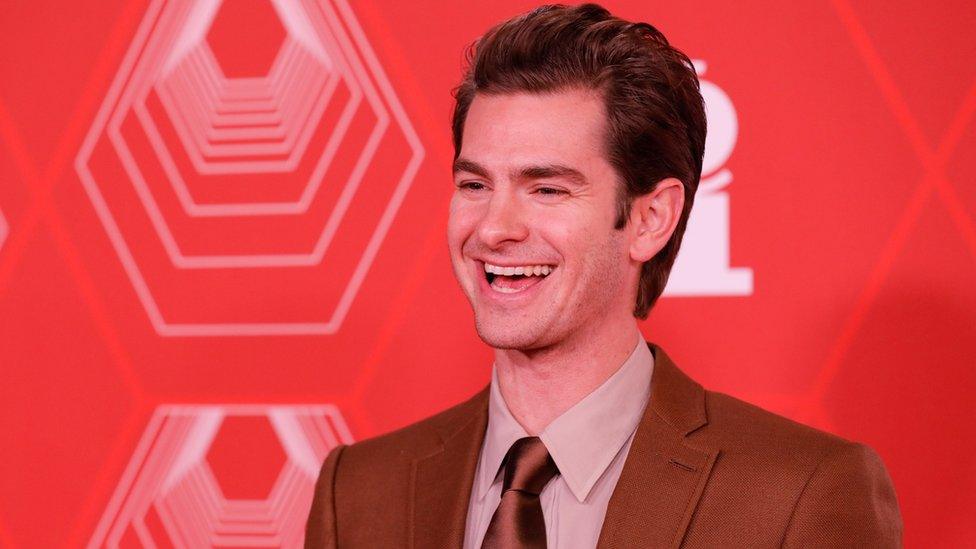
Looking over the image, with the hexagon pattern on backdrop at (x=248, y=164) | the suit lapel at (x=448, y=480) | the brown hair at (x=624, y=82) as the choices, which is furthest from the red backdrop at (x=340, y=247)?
the suit lapel at (x=448, y=480)

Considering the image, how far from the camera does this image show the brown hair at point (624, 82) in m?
1.89

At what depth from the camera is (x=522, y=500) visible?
70.8 inches

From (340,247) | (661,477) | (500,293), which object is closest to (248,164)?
(340,247)

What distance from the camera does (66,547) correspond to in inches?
114

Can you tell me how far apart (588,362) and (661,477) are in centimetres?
22

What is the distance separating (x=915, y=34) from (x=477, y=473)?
132 cm

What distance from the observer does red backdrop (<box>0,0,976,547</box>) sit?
7.99 feet

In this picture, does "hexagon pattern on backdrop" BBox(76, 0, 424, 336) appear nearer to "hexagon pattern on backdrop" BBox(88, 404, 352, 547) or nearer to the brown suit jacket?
"hexagon pattern on backdrop" BBox(88, 404, 352, 547)

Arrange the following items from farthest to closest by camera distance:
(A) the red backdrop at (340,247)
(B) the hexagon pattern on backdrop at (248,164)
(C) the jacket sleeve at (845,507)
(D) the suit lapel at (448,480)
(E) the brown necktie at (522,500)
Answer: (B) the hexagon pattern on backdrop at (248,164), (A) the red backdrop at (340,247), (D) the suit lapel at (448,480), (E) the brown necktie at (522,500), (C) the jacket sleeve at (845,507)

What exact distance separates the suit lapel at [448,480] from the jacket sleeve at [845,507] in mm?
514

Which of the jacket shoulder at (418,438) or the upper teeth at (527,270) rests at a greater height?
the upper teeth at (527,270)

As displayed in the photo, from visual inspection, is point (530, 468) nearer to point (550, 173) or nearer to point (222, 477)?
point (550, 173)

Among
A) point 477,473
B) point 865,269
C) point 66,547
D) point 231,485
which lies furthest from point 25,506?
point 865,269

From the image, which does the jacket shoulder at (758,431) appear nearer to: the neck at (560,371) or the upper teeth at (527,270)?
the neck at (560,371)
